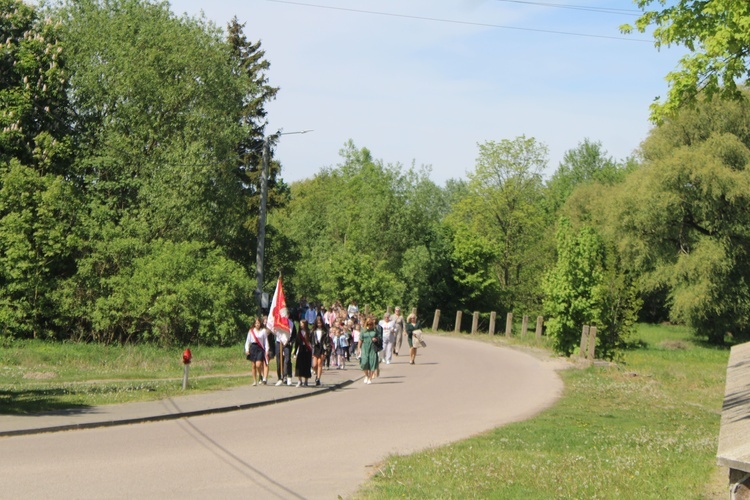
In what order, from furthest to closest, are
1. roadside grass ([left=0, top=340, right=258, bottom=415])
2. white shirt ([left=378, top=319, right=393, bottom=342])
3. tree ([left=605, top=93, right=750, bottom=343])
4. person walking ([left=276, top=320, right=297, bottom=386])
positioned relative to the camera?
tree ([left=605, top=93, right=750, bottom=343]) < white shirt ([left=378, top=319, right=393, bottom=342]) < person walking ([left=276, top=320, right=297, bottom=386]) < roadside grass ([left=0, top=340, right=258, bottom=415])

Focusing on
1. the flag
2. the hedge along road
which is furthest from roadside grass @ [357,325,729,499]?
the flag

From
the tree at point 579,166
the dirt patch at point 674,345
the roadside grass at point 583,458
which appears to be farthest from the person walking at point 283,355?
the tree at point 579,166

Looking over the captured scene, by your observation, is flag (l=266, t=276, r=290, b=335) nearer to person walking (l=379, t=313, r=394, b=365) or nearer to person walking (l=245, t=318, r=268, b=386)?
person walking (l=245, t=318, r=268, b=386)

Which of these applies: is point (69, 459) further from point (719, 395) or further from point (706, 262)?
point (706, 262)

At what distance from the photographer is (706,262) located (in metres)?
48.0

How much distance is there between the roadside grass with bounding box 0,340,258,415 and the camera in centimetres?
1916

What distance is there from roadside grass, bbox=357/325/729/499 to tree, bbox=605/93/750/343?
25.6 m

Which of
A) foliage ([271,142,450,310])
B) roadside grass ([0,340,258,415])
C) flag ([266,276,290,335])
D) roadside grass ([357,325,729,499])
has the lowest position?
roadside grass ([0,340,258,415])

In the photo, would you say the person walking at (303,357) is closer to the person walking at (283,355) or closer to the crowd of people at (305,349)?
the crowd of people at (305,349)

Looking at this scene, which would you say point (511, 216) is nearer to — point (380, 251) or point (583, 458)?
point (380, 251)

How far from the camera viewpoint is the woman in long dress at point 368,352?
2567cm

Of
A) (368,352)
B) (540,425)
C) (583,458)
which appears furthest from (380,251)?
(583,458)

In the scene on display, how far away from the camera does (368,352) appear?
25672 mm

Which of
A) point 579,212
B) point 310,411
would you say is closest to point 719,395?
point 310,411
